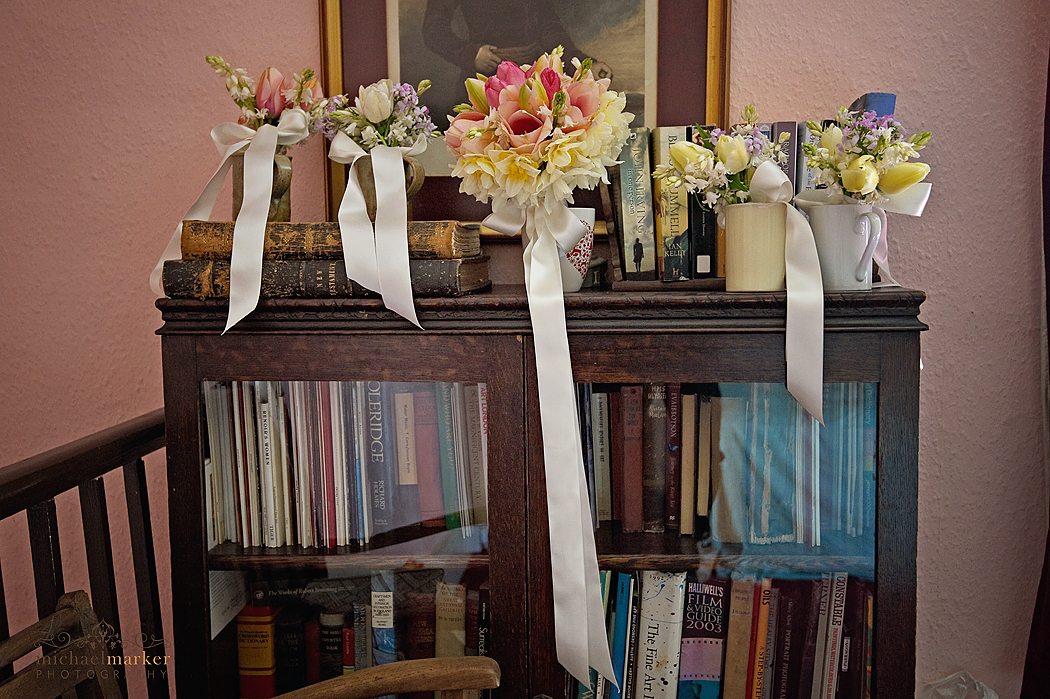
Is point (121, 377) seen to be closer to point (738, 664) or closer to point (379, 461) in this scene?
point (379, 461)

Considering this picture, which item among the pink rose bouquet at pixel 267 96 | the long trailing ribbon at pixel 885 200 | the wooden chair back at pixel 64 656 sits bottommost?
the wooden chair back at pixel 64 656

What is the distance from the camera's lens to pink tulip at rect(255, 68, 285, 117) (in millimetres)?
1182

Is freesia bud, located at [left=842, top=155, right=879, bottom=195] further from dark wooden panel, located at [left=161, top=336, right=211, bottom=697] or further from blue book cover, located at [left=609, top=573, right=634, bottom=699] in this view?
dark wooden panel, located at [left=161, top=336, right=211, bottom=697]

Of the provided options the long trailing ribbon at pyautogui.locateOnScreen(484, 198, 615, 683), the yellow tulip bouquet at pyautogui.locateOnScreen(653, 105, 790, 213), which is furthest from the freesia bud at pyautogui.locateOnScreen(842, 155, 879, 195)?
the long trailing ribbon at pyautogui.locateOnScreen(484, 198, 615, 683)

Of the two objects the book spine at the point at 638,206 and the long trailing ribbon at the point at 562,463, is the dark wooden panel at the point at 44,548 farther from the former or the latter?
the book spine at the point at 638,206

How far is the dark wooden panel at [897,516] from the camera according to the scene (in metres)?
1.02

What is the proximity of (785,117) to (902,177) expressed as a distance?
47 cm

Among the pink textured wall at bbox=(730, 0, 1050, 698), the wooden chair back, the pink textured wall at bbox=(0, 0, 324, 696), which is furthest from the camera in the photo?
the pink textured wall at bbox=(0, 0, 324, 696)

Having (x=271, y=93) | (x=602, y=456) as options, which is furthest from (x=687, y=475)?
(x=271, y=93)

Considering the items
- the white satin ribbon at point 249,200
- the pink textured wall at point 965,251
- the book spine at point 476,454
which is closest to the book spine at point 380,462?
the book spine at point 476,454

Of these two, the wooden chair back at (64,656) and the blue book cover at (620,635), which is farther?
the blue book cover at (620,635)

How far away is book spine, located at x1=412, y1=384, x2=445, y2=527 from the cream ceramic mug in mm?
616

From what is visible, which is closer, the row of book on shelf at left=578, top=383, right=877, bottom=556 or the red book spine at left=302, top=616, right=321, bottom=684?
the row of book on shelf at left=578, top=383, right=877, bottom=556

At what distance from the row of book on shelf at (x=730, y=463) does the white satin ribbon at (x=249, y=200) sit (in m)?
0.52
